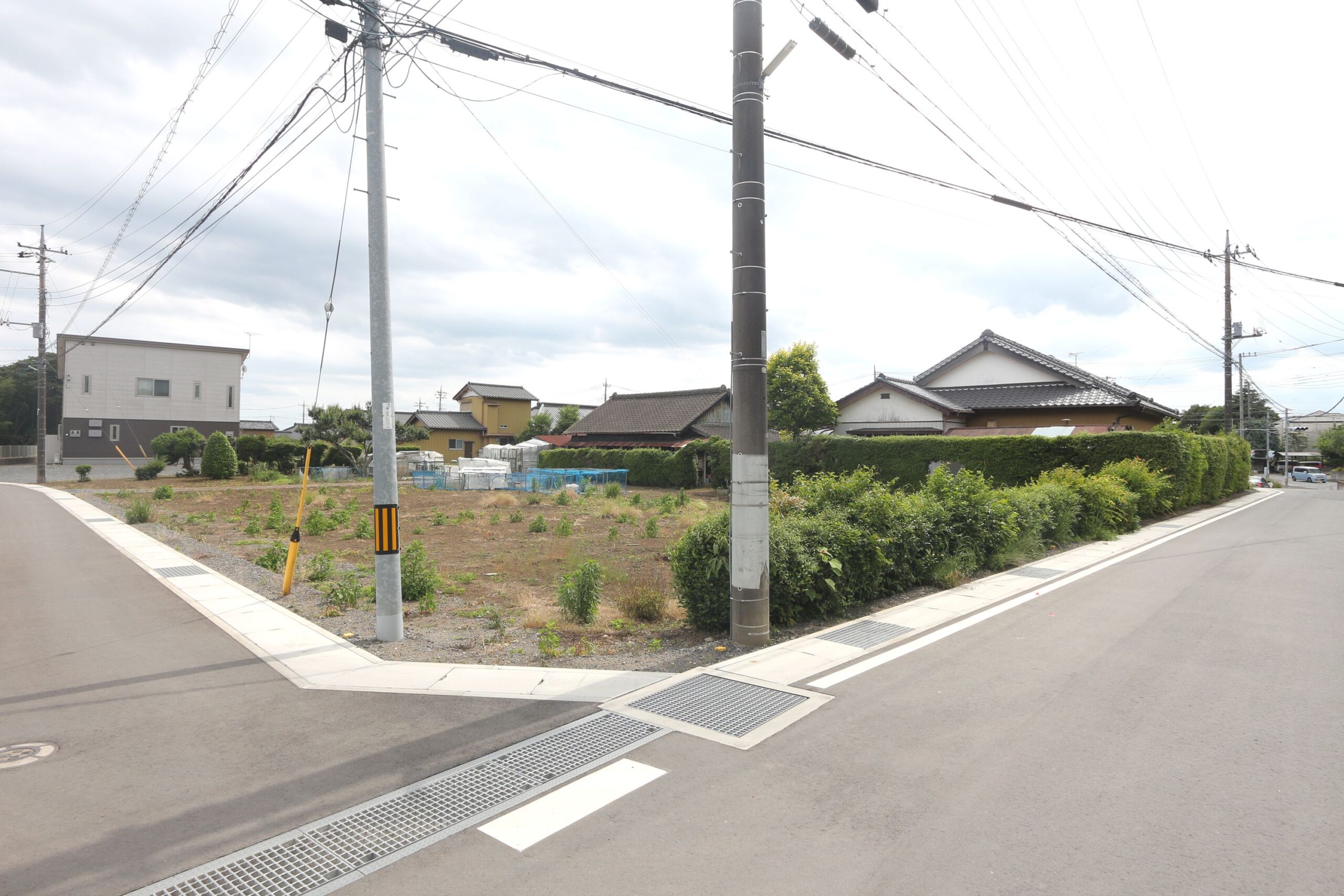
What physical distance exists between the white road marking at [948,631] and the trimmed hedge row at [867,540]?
109 cm

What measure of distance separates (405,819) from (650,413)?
44414 millimetres

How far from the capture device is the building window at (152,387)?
148 ft

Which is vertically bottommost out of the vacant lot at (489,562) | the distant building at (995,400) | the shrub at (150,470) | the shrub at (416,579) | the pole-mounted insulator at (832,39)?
the vacant lot at (489,562)

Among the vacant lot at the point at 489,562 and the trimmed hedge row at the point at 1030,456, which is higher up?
the trimmed hedge row at the point at 1030,456

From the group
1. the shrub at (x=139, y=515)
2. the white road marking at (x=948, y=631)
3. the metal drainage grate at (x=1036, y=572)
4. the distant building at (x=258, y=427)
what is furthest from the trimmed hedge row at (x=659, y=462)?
the distant building at (x=258, y=427)

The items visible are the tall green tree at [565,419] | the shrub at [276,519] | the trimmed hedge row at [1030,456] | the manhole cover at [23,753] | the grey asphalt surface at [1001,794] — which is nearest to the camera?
the grey asphalt surface at [1001,794]

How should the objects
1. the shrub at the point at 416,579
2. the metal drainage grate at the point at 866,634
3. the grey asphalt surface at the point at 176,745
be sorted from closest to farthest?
the grey asphalt surface at the point at 176,745
the metal drainage grate at the point at 866,634
the shrub at the point at 416,579

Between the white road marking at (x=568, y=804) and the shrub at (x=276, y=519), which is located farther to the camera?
the shrub at (x=276, y=519)

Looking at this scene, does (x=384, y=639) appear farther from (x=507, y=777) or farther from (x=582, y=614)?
(x=507, y=777)

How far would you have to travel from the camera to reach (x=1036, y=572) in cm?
1130

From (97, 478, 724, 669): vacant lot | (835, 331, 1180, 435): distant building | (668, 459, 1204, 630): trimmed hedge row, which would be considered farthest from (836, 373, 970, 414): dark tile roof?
(668, 459, 1204, 630): trimmed hedge row

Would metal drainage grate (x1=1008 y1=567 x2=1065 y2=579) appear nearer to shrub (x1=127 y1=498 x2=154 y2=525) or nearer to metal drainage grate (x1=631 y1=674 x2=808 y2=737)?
metal drainage grate (x1=631 y1=674 x2=808 y2=737)

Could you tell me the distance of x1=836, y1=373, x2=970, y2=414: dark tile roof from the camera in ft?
108

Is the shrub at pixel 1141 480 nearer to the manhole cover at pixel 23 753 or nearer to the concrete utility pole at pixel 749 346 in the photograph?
the concrete utility pole at pixel 749 346
